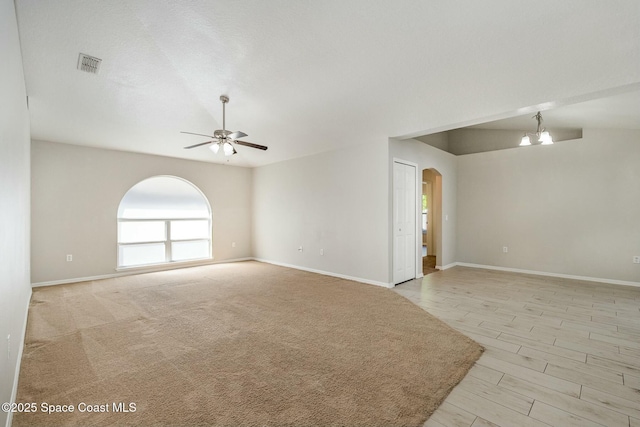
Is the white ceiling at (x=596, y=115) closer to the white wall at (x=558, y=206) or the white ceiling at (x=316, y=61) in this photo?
the white ceiling at (x=316, y=61)

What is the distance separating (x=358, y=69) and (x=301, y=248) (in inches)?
164

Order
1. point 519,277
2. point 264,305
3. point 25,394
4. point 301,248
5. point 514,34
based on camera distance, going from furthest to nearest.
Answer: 1. point 301,248
2. point 519,277
3. point 264,305
4. point 514,34
5. point 25,394

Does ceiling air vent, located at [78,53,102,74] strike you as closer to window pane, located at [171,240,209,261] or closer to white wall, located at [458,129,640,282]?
window pane, located at [171,240,209,261]

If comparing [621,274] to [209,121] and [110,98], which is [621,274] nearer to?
[209,121]

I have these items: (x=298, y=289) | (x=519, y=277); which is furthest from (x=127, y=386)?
(x=519, y=277)

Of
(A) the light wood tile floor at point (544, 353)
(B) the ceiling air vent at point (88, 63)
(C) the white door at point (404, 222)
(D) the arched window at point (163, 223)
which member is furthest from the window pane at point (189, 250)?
(A) the light wood tile floor at point (544, 353)

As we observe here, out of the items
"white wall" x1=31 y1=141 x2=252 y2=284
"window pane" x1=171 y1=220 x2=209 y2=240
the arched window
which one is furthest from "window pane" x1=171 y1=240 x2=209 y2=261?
"white wall" x1=31 y1=141 x2=252 y2=284

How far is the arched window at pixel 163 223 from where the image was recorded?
242 inches

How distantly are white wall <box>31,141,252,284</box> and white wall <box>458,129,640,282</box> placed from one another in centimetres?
739

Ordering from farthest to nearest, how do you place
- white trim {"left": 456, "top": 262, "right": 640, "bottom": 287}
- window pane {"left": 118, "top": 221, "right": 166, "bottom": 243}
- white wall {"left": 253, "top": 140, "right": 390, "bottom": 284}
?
window pane {"left": 118, "top": 221, "right": 166, "bottom": 243}, white wall {"left": 253, "top": 140, "right": 390, "bottom": 284}, white trim {"left": 456, "top": 262, "right": 640, "bottom": 287}

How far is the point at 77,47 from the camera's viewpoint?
3.38 meters

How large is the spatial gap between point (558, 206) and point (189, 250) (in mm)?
8409

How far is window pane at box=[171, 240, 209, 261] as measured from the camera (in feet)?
22.4

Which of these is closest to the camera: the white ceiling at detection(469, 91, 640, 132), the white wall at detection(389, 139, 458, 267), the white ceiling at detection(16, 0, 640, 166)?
the white ceiling at detection(16, 0, 640, 166)
